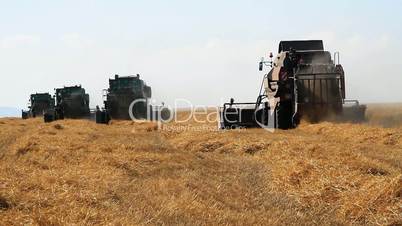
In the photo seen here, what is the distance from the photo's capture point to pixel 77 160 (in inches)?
421

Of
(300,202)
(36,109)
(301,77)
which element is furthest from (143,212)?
(36,109)

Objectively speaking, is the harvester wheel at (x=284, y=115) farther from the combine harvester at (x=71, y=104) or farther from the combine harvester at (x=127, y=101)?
the combine harvester at (x=71, y=104)

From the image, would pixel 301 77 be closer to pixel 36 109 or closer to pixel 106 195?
pixel 106 195

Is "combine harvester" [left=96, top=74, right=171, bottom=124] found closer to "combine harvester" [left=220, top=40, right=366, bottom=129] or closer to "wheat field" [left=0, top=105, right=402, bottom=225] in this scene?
"combine harvester" [left=220, top=40, right=366, bottom=129]

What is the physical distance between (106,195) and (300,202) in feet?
8.84

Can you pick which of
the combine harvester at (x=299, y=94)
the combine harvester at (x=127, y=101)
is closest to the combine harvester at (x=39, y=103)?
the combine harvester at (x=127, y=101)

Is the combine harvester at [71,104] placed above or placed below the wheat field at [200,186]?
above

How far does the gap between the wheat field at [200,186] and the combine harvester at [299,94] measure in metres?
7.14

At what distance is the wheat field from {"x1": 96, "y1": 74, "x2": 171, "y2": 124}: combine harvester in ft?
69.8

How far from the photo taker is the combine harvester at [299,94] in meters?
20.0

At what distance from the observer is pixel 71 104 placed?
39.3m

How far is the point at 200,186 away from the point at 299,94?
12.8m

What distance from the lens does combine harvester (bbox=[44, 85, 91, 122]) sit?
3906 cm

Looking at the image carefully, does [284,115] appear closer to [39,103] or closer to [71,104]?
[71,104]
